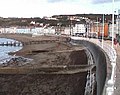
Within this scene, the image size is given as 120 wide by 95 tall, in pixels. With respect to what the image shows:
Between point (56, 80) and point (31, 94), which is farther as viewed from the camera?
point (56, 80)

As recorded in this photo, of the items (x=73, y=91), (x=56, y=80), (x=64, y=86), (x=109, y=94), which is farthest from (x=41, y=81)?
(x=109, y=94)

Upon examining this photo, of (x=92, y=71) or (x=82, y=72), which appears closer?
(x=92, y=71)

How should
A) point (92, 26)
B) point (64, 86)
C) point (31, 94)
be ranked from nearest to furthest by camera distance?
point (31, 94) < point (64, 86) < point (92, 26)

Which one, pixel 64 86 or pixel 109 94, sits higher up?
pixel 109 94

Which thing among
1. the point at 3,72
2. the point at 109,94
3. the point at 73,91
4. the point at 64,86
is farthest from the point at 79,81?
the point at 109,94

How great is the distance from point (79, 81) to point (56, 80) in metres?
2.62

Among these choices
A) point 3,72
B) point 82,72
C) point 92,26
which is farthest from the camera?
point 92,26

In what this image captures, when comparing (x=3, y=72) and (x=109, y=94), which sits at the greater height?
(x=109, y=94)

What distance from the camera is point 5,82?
33.0m

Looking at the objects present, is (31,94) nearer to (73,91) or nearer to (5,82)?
(73,91)

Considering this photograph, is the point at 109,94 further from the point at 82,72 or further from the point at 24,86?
the point at 82,72

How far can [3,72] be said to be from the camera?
38.6 m

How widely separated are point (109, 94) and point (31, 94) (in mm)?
17787

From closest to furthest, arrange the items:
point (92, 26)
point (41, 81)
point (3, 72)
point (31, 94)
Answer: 1. point (31, 94)
2. point (41, 81)
3. point (3, 72)
4. point (92, 26)
